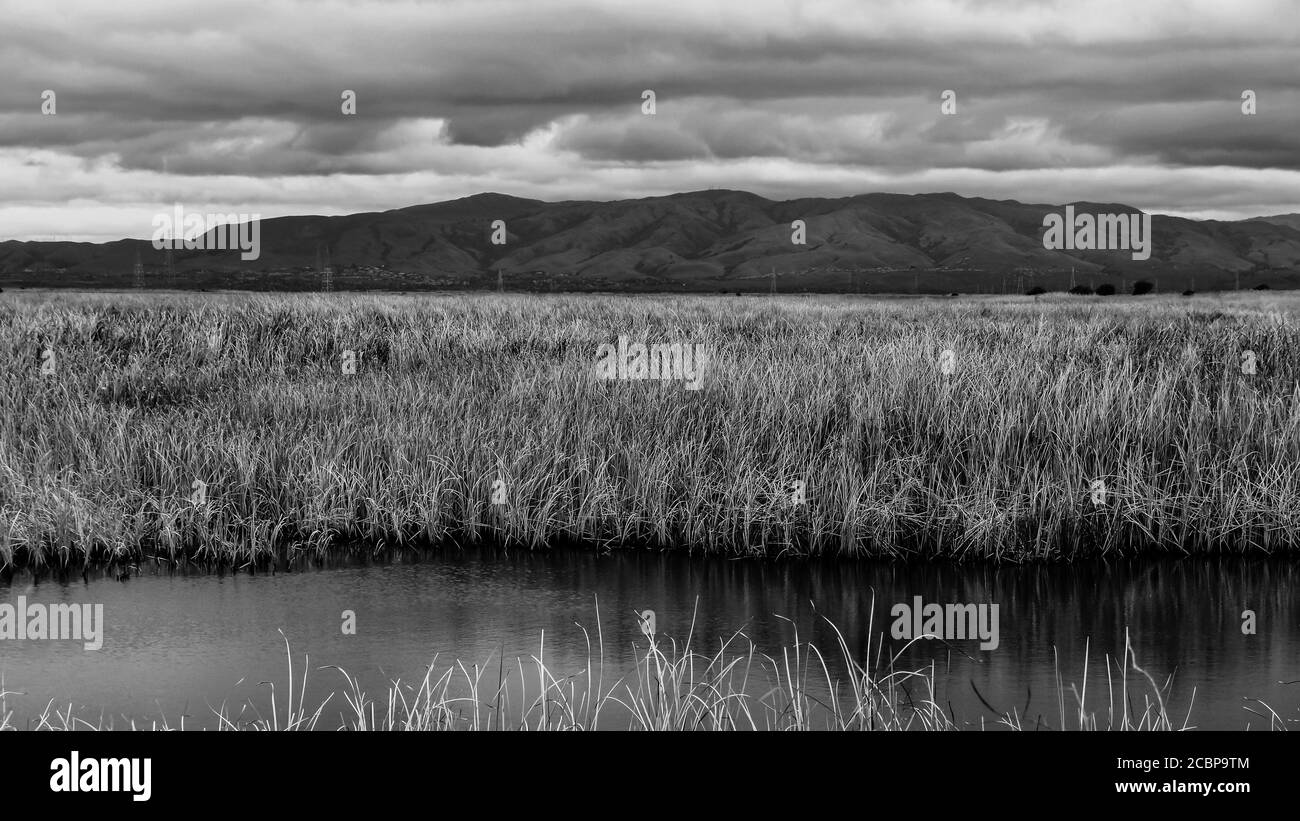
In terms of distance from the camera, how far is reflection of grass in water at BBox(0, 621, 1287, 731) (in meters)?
5.90

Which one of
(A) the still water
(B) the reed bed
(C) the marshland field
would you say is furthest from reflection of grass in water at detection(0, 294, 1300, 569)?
(B) the reed bed

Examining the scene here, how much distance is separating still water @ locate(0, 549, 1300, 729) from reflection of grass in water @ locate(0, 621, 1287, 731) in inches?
4.4

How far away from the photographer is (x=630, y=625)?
8203 millimetres

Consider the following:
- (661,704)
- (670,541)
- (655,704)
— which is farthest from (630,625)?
(661,704)

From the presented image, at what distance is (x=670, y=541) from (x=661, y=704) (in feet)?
14.3

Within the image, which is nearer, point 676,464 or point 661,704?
point 661,704

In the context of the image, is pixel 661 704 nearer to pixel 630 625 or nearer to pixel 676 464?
pixel 630 625

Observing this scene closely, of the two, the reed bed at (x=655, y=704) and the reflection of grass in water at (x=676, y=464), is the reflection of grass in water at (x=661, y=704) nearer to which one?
the reed bed at (x=655, y=704)

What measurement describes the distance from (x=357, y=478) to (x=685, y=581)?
3.22 meters

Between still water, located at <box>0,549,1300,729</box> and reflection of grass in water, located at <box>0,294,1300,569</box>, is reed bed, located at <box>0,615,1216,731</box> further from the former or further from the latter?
reflection of grass in water, located at <box>0,294,1300,569</box>

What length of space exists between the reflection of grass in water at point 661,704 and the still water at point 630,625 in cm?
11

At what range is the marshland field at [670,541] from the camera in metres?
6.84

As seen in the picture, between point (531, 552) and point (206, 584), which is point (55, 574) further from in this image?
point (531, 552)

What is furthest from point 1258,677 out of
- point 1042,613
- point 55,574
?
point 55,574
